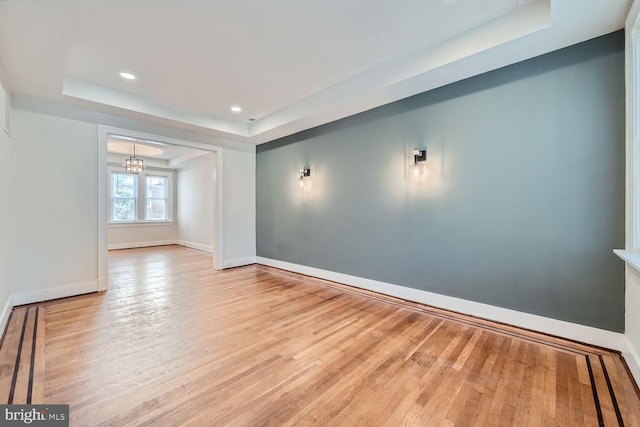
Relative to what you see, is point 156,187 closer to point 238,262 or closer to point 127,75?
point 238,262

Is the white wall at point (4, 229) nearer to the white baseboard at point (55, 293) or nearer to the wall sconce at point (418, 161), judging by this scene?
the white baseboard at point (55, 293)

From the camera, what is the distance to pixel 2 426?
58.4 inches

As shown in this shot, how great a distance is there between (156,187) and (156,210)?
748mm

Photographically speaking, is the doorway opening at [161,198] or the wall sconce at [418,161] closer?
the wall sconce at [418,161]

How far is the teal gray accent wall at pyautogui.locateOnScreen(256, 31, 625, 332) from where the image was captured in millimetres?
2318

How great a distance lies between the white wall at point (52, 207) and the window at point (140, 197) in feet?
15.5

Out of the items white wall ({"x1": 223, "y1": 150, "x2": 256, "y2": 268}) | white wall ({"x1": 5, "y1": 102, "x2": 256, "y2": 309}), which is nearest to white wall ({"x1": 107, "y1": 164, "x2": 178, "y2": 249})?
white wall ({"x1": 223, "y1": 150, "x2": 256, "y2": 268})

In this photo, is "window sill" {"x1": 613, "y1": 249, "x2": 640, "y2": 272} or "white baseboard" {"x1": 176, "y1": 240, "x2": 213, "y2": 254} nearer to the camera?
"window sill" {"x1": 613, "y1": 249, "x2": 640, "y2": 272}

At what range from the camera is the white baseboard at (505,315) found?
2307mm

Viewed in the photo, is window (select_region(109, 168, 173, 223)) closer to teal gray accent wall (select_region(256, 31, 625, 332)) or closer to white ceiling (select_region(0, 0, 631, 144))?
white ceiling (select_region(0, 0, 631, 144))

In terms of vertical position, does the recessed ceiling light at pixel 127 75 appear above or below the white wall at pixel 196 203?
above

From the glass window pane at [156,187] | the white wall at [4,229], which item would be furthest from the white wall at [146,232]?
the white wall at [4,229]

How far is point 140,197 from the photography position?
826 cm

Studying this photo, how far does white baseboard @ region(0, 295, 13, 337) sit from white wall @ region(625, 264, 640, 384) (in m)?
5.33
